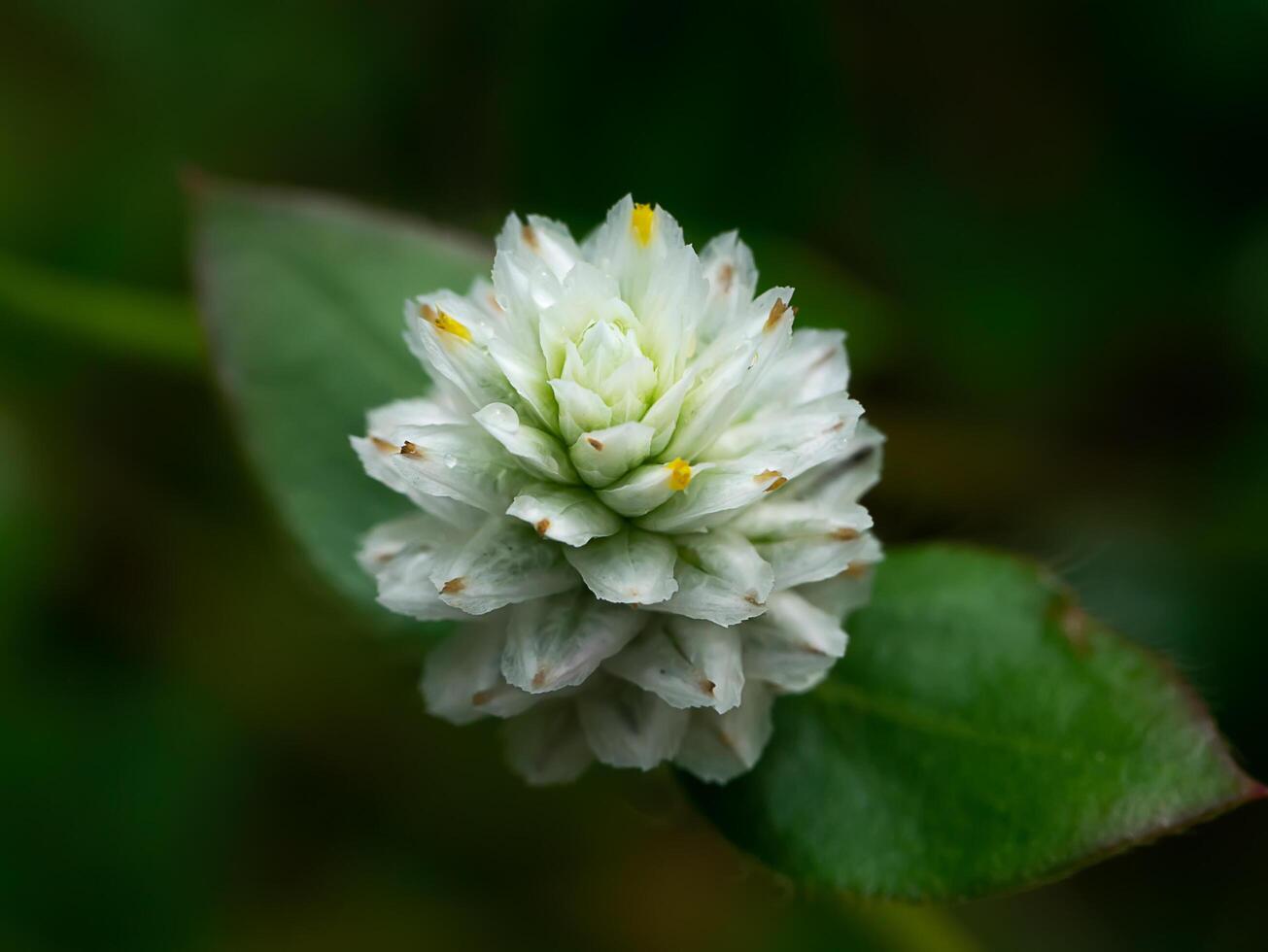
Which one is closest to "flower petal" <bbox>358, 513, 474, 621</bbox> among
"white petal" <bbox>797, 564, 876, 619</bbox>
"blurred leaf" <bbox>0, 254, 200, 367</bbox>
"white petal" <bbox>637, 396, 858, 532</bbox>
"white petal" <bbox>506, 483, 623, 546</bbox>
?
"white petal" <bbox>506, 483, 623, 546</bbox>

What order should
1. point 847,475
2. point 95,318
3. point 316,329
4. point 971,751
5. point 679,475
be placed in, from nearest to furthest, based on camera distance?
point 679,475, point 847,475, point 971,751, point 316,329, point 95,318

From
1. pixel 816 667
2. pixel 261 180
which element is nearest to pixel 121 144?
pixel 261 180

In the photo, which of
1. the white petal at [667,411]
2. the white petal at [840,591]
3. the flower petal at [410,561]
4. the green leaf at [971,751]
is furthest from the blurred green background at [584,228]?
the white petal at [667,411]

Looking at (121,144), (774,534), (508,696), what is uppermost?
(121,144)

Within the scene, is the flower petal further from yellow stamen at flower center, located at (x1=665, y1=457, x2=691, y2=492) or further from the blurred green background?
the blurred green background

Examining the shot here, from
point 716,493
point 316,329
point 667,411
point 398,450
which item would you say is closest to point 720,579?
point 716,493

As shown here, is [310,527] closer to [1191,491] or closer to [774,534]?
[774,534]

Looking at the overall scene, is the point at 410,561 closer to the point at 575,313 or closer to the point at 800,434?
the point at 575,313
